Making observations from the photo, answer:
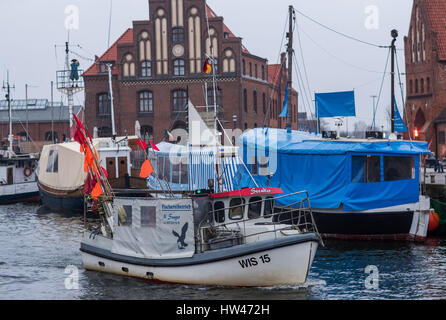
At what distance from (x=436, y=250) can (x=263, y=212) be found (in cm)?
925

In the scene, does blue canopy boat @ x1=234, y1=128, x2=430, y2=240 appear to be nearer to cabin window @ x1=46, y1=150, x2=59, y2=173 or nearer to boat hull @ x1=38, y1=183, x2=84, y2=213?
boat hull @ x1=38, y1=183, x2=84, y2=213

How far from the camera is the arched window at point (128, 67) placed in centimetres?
6662

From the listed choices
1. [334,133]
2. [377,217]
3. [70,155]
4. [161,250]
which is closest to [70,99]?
[70,155]

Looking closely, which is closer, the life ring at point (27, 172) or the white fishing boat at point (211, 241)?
the white fishing boat at point (211, 241)

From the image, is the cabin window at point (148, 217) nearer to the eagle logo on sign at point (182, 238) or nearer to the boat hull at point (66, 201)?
the eagle logo on sign at point (182, 238)

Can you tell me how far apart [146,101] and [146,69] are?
10.1ft

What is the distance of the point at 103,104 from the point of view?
6881 centimetres

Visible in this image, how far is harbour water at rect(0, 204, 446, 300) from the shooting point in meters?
20.0

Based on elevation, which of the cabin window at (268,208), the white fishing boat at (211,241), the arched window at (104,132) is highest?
the arched window at (104,132)

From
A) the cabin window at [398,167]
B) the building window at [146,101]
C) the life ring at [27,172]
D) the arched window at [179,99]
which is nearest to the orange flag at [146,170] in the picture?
the cabin window at [398,167]

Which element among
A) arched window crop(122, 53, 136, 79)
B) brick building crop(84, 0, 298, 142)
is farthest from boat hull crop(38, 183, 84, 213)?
arched window crop(122, 53, 136, 79)

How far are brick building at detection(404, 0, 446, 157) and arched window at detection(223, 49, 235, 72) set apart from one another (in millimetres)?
16281

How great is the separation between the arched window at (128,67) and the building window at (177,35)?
463cm

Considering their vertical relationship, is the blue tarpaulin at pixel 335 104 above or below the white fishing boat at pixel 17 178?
above
